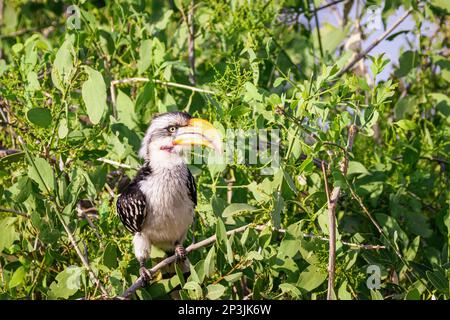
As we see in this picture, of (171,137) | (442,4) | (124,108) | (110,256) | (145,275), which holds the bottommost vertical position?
(145,275)

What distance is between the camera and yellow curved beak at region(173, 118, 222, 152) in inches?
177

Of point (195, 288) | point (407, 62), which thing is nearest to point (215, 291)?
point (195, 288)

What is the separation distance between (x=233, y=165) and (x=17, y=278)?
1.24 meters

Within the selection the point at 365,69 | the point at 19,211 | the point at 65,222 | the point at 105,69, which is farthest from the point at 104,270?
the point at 365,69

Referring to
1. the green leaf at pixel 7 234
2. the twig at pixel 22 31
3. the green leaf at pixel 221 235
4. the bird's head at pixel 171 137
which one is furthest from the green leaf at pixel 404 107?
the twig at pixel 22 31

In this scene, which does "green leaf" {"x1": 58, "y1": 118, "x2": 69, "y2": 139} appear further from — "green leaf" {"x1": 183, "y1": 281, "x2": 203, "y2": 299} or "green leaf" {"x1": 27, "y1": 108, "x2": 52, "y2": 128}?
"green leaf" {"x1": 183, "y1": 281, "x2": 203, "y2": 299}

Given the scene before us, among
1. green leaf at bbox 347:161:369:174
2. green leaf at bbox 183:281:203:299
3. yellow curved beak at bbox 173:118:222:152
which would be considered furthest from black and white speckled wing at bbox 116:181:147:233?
green leaf at bbox 347:161:369:174

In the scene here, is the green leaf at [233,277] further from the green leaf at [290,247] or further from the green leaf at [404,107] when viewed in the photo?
the green leaf at [404,107]

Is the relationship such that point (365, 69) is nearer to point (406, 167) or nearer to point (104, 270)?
point (406, 167)

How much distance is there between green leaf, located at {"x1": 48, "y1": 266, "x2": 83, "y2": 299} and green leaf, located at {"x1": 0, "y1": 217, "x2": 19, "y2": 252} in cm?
33

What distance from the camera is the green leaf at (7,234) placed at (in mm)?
4473

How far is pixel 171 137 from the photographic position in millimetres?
4949

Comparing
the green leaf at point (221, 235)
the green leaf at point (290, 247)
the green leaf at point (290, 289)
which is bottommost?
the green leaf at point (290, 289)

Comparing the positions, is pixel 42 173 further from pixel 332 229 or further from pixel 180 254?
pixel 332 229
